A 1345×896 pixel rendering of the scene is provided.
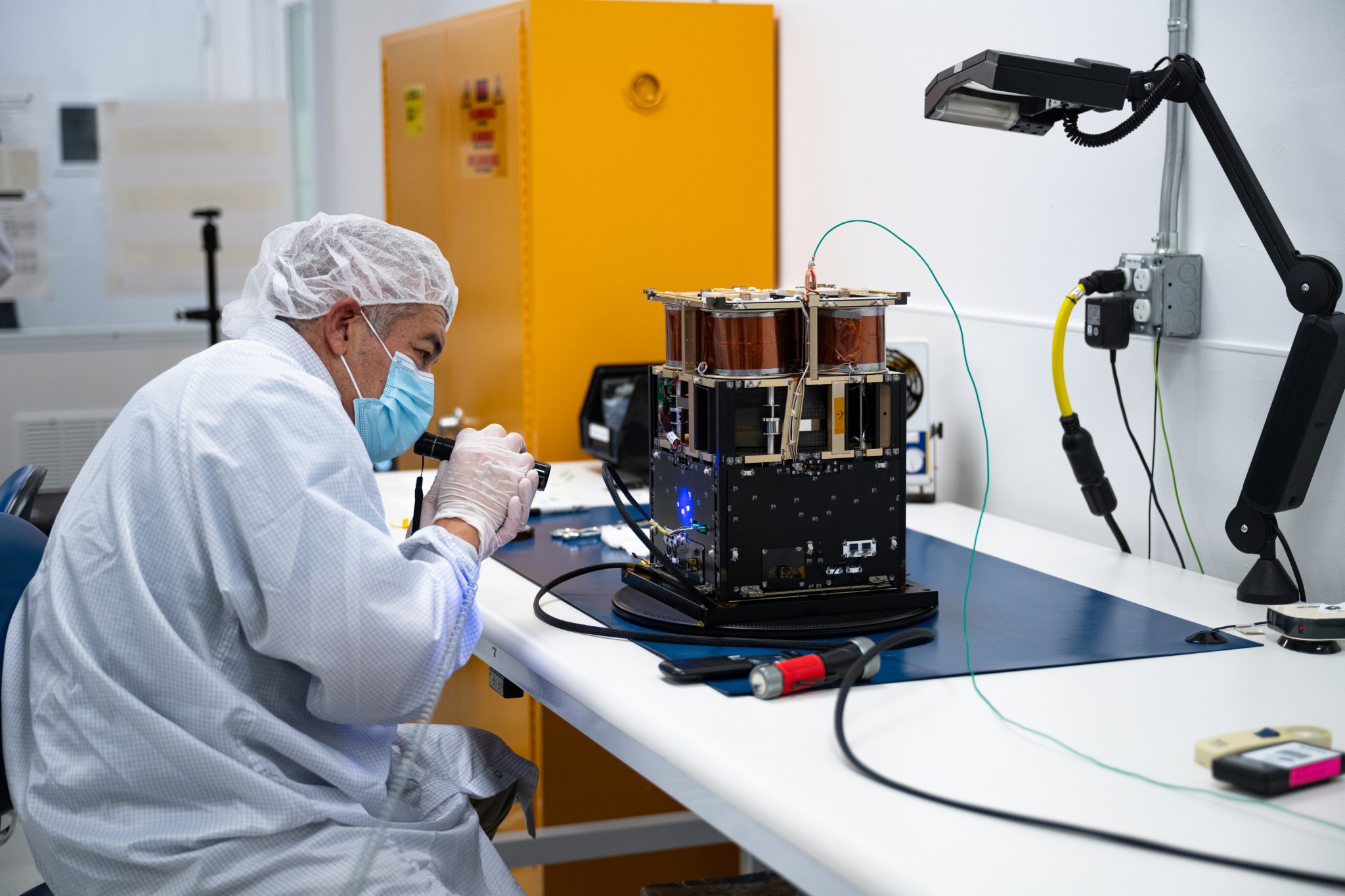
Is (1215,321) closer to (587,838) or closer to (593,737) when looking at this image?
(593,737)

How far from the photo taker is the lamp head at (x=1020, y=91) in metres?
1.41

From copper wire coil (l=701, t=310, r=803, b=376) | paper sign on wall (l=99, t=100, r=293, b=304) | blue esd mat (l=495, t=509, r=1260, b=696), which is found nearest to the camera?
blue esd mat (l=495, t=509, r=1260, b=696)

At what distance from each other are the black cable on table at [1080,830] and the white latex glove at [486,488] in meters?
0.52

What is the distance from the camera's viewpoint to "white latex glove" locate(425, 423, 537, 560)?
1.42m

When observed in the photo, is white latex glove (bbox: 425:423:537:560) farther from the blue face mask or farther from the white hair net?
the white hair net

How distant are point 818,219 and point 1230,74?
3.41 feet

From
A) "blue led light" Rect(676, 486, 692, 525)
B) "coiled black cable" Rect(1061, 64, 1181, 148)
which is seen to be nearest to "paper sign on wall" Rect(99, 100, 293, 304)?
"blue led light" Rect(676, 486, 692, 525)

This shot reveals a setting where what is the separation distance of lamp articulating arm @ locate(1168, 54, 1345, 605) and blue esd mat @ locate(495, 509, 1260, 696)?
90 millimetres

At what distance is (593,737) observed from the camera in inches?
49.4

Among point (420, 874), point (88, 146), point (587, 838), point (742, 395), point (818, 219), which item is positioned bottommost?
point (587, 838)

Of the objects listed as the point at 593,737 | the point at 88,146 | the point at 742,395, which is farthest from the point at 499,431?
the point at 88,146

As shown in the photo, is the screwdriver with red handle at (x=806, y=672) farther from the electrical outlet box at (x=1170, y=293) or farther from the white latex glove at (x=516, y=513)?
the electrical outlet box at (x=1170, y=293)

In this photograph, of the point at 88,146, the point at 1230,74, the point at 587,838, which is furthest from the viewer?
the point at 88,146

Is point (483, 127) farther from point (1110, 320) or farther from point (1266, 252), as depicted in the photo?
point (1266, 252)
